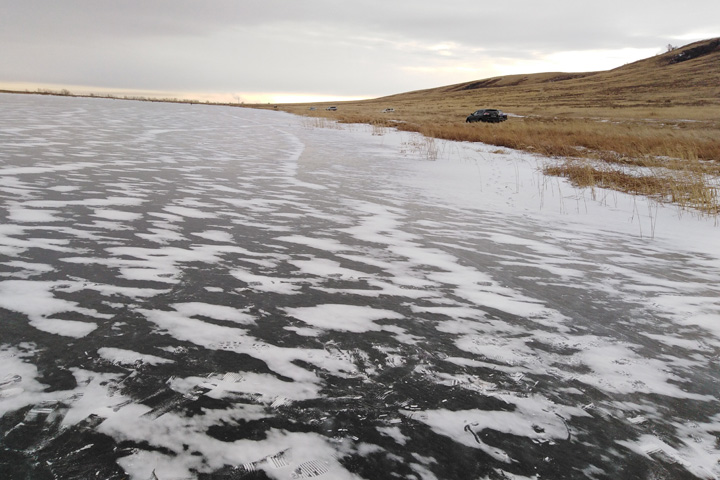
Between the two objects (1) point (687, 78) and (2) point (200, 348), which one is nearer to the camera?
(2) point (200, 348)

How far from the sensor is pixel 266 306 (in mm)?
2871

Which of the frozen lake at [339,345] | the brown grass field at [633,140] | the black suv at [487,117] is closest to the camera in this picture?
the frozen lake at [339,345]

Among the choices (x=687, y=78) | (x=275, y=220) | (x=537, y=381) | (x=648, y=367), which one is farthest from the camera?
(x=687, y=78)

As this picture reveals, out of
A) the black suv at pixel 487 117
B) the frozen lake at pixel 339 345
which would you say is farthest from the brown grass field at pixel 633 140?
the frozen lake at pixel 339 345

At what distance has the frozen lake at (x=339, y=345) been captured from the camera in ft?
5.49

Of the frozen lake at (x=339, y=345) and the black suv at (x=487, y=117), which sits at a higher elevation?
the black suv at (x=487, y=117)

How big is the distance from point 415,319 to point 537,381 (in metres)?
0.84

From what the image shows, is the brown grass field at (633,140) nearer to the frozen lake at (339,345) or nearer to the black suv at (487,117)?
the black suv at (487,117)

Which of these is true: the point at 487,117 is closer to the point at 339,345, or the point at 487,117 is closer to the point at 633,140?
the point at 633,140

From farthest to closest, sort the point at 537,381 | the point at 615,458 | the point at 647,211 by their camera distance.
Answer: the point at 647,211 → the point at 537,381 → the point at 615,458

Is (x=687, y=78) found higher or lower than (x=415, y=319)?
higher

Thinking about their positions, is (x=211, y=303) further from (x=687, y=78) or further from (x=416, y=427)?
(x=687, y=78)

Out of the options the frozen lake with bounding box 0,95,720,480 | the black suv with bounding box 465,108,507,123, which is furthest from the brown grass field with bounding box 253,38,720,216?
the frozen lake with bounding box 0,95,720,480

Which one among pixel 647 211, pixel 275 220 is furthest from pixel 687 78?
pixel 275 220
